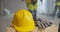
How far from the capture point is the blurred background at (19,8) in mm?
713

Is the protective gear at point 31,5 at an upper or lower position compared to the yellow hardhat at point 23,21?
upper

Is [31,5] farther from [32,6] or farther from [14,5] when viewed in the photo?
[14,5]

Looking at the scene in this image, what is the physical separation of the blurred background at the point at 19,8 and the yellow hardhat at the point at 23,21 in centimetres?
6

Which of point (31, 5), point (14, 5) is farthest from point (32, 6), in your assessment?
point (14, 5)

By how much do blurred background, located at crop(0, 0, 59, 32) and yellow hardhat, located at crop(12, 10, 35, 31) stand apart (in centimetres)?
6

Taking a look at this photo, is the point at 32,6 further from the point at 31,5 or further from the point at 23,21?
the point at 23,21

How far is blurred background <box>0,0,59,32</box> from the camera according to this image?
713mm

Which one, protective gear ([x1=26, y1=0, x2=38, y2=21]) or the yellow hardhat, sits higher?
protective gear ([x1=26, y1=0, x2=38, y2=21])

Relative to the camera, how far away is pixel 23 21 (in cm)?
66

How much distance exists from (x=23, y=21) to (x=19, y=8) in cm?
11

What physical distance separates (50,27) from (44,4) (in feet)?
0.54

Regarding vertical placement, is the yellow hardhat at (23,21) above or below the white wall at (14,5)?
below

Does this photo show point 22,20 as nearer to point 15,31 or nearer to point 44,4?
point 15,31

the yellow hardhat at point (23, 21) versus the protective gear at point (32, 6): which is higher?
the protective gear at point (32, 6)
